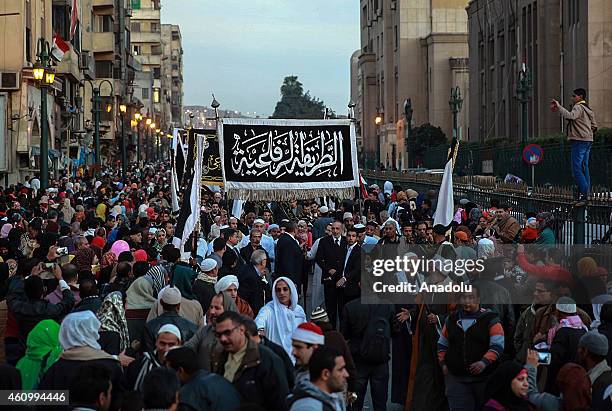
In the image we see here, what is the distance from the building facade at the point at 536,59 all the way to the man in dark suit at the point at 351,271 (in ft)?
109

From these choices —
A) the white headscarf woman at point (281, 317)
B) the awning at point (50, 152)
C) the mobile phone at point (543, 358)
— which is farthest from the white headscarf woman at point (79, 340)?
the awning at point (50, 152)

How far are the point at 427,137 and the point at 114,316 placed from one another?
7238cm

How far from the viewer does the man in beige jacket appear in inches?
680

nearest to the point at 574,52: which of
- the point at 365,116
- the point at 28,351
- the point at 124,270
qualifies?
the point at 124,270

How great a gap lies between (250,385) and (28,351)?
211 cm

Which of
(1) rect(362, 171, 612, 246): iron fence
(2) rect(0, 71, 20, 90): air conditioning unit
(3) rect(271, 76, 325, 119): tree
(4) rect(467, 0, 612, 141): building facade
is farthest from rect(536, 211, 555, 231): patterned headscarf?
(3) rect(271, 76, 325, 119): tree

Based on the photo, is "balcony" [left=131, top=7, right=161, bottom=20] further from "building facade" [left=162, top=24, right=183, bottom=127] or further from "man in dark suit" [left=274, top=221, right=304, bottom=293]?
"man in dark suit" [left=274, top=221, right=304, bottom=293]

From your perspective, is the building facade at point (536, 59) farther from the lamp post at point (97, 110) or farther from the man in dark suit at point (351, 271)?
the man in dark suit at point (351, 271)

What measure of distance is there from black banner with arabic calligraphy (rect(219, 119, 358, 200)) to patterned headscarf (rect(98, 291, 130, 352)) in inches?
324

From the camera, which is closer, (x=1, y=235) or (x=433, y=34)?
(x=1, y=235)

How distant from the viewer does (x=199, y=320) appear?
10234 mm

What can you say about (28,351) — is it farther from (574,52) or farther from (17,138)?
(574,52)

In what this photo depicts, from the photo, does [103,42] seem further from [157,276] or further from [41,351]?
[41,351]

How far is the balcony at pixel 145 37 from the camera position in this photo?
140875 mm
